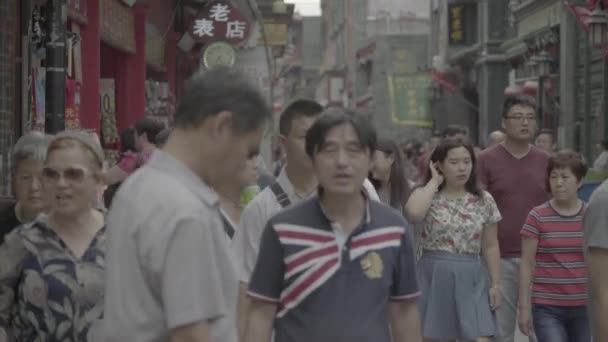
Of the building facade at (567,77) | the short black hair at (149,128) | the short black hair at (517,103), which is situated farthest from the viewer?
A: the building facade at (567,77)

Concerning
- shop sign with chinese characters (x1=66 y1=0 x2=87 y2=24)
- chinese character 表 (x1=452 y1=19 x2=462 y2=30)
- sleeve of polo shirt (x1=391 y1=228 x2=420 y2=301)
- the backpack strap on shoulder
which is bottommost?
sleeve of polo shirt (x1=391 y1=228 x2=420 y2=301)

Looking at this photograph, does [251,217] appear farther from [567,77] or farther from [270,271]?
[567,77]

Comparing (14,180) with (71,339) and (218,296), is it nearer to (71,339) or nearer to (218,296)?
(71,339)

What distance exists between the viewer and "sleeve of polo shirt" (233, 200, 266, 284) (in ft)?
19.2

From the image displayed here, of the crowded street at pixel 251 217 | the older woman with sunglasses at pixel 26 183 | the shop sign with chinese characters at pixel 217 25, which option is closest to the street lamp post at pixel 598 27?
the crowded street at pixel 251 217

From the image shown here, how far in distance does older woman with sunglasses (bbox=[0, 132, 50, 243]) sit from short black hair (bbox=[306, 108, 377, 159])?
1.55m

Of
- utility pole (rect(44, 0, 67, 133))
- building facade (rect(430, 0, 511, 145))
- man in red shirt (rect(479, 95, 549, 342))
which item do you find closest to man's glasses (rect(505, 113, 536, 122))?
man in red shirt (rect(479, 95, 549, 342))

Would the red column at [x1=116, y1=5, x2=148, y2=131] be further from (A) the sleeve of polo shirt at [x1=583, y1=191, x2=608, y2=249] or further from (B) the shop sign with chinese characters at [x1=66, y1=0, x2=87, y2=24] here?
(A) the sleeve of polo shirt at [x1=583, y1=191, x2=608, y2=249]

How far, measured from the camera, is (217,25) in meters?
22.0

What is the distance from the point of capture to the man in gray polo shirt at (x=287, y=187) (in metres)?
5.89

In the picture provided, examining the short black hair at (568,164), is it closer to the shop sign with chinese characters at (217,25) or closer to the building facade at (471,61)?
the shop sign with chinese characters at (217,25)

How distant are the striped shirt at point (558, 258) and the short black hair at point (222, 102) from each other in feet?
16.7

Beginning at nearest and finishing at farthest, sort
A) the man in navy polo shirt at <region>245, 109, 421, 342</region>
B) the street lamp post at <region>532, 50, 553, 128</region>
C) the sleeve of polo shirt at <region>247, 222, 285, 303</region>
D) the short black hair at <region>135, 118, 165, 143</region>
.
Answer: the man in navy polo shirt at <region>245, 109, 421, 342</region>
the sleeve of polo shirt at <region>247, 222, 285, 303</region>
the short black hair at <region>135, 118, 165, 143</region>
the street lamp post at <region>532, 50, 553, 128</region>

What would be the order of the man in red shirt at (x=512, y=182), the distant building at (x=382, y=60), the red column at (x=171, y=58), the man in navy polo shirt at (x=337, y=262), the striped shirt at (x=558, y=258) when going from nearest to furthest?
the man in navy polo shirt at (x=337, y=262), the striped shirt at (x=558, y=258), the man in red shirt at (x=512, y=182), the red column at (x=171, y=58), the distant building at (x=382, y=60)
